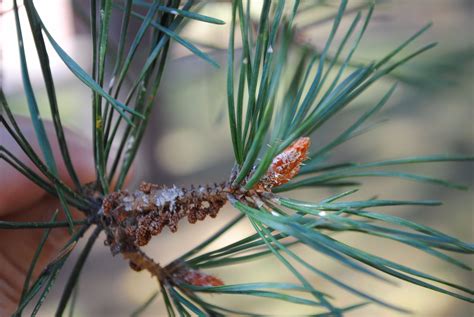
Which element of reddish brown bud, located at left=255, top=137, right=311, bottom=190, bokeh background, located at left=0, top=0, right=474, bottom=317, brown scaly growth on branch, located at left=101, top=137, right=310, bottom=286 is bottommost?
reddish brown bud, located at left=255, top=137, right=311, bottom=190

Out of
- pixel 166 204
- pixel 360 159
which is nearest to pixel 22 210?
pixel 166 204

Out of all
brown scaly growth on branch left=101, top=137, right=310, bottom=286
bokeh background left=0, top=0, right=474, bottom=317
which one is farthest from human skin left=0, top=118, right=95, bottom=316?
bokeh background left=0, top=0, right=474, bottom=317

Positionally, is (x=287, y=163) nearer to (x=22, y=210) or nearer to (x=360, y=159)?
(x=22, y=210)

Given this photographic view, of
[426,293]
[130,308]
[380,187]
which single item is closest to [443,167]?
[380,187]

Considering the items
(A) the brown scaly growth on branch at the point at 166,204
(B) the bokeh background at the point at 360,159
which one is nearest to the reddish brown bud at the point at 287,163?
(A) the brown scaly growth on branch at the point at 166,204

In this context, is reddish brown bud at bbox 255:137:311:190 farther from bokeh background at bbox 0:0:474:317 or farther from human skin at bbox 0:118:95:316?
bokeh background at bbox 0:0:474:317

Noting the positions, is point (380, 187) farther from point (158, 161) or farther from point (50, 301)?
point (50, 301)
